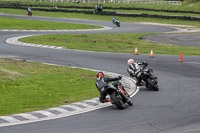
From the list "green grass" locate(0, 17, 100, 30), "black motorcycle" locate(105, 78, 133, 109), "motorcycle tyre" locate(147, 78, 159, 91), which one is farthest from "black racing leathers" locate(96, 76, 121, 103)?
"green grass" locate(0, 17, 100, 30)

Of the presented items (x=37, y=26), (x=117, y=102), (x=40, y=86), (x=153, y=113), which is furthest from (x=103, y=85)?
(x=37, y=26)

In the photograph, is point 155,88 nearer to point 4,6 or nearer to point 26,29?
point 26,29

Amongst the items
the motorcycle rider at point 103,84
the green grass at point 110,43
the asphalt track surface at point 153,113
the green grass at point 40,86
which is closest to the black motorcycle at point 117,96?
the motorcycle rider at point 103,84

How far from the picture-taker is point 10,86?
1780 cm

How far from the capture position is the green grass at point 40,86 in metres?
15.1

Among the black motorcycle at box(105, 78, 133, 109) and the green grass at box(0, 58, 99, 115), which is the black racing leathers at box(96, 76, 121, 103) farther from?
the green grass at box(0, 58, 99, 115)

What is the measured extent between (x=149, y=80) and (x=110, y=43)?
19944mm

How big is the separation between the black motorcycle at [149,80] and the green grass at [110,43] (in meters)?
13.7

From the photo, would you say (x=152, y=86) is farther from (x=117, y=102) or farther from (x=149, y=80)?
(x=117, y=102)

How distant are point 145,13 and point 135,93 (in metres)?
54.1

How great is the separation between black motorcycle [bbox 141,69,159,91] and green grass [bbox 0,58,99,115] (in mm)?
2252

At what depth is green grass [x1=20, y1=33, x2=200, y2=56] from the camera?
109 ft

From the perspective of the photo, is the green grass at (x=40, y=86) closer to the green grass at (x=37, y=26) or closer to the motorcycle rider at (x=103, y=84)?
the motorcycle rider at (x=103, y=84)

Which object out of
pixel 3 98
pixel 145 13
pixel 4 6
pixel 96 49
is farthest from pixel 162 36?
pixel 4 6
